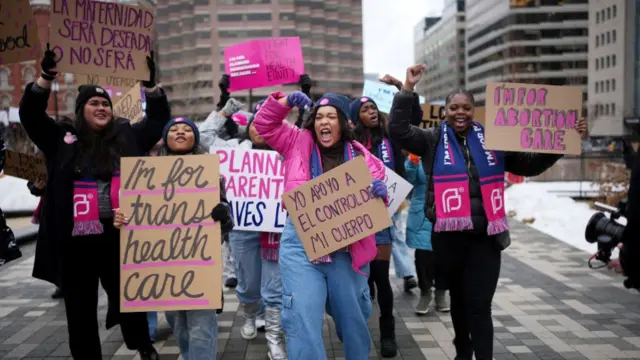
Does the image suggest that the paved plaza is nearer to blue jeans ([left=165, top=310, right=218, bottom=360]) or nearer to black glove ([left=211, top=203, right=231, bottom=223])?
blue jeans ([left=165, top=310, right=218, bottom=360])

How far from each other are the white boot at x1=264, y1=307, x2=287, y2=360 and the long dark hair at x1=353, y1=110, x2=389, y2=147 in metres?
1.64

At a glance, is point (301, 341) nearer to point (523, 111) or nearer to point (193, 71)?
point (523, 111)

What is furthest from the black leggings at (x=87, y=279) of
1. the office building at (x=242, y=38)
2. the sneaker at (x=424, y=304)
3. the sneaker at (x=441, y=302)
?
the office building at (x=242, y=38)

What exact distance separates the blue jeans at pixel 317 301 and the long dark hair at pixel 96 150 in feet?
4.27

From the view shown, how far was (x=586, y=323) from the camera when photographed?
20.1 feet

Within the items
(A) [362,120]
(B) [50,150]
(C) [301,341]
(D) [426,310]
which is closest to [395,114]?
(A) [362,120]

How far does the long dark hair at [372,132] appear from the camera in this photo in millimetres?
5602

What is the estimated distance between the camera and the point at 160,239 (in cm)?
416

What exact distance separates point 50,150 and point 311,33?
10226 cm

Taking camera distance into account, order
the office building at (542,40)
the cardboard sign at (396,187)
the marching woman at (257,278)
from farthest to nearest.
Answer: the office building at (542,40) → the cardboard sign at (396,187) → the marching woman at (257,278)

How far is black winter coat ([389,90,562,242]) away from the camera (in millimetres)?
4434

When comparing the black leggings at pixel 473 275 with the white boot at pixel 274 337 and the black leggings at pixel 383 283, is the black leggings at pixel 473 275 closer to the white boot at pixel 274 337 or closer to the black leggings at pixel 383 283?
the black leggings at pixel 383 283

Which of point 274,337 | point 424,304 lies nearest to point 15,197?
point 424,304

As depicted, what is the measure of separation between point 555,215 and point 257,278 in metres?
9.79
